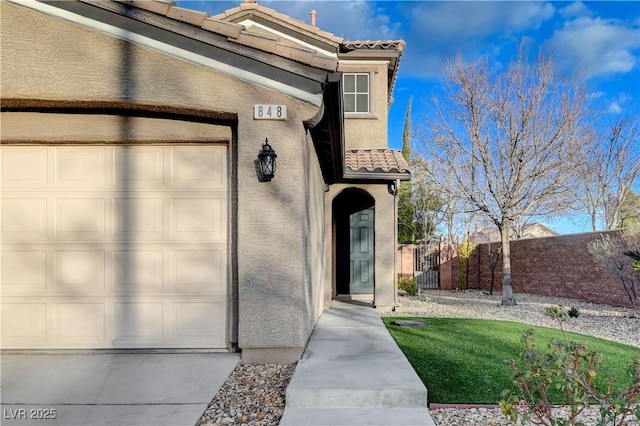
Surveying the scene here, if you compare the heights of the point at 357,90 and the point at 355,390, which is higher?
the point at 357,90

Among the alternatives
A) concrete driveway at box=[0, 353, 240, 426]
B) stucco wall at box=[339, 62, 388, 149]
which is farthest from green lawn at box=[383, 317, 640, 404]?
stucco wall at box=[339, 62, 388, 149]

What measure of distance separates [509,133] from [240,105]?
9943 mm

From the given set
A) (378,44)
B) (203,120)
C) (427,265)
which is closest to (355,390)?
(203,120)

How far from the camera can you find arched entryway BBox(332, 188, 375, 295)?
1221cm

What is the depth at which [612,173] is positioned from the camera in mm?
23859

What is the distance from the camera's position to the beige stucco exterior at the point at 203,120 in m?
4.89

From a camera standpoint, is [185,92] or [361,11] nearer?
[185,92]

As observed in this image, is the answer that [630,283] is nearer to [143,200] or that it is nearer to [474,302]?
[474,302]

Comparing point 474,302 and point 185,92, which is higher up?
point 185,92

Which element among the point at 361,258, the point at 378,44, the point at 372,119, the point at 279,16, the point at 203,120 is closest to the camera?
the point at 203,120

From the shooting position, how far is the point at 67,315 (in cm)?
530

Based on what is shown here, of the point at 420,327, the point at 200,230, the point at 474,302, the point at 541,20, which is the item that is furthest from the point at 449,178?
the point at 200,230

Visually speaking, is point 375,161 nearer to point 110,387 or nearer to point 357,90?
point 357,90

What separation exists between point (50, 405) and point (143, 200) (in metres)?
2.46
